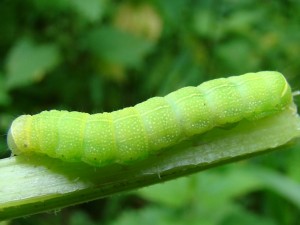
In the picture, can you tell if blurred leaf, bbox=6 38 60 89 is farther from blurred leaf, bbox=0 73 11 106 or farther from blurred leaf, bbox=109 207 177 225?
blurred leaf, bbox=109 207 177 225

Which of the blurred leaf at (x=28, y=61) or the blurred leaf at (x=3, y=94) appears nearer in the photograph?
the blurred leaf at (x=3, y=94)

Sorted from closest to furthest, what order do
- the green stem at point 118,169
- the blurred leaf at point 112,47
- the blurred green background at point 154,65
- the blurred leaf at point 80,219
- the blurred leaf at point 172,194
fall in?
the green stem at point 118,169
the blurred leaf at point 172,194
the blurred green background at point 154,65
the blurred leaf at point 80,219
the blurred leaf at point 112,47

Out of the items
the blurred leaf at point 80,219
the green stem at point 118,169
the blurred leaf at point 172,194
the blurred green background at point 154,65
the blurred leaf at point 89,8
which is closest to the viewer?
the green stem at point 118,169

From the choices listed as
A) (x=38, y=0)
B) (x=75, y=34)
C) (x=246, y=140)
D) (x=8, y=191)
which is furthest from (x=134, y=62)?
(x=8, y=191)

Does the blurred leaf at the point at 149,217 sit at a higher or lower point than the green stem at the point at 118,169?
higher

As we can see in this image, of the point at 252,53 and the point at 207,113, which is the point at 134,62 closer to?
the point at 252,53

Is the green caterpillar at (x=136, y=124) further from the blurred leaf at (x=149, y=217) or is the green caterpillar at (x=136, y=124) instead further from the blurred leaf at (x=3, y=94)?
the blurred leaf at (x=3, y=94)

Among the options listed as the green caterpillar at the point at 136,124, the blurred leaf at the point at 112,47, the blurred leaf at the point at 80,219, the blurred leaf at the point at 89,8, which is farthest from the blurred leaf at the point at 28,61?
the green caterpillar at the point at 136,124
